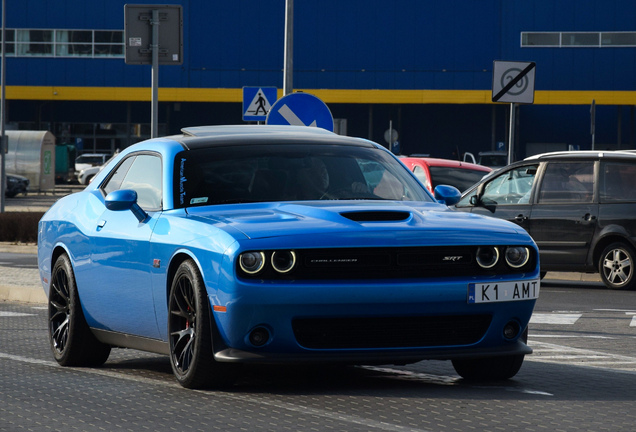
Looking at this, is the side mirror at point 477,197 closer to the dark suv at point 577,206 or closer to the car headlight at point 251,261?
the dark suv at point 577,206

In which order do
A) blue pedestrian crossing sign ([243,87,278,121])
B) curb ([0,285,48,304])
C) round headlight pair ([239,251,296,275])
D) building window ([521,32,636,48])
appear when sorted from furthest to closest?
building window ([521,32,636,48]) < blue pedestrian crossing sign ([243,87,278,121]) < curb ([0,285,48,304]) < round headlight pair ([239,251,296,275])

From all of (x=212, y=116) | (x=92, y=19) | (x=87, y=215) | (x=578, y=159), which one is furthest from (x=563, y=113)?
(x=87, y=215)

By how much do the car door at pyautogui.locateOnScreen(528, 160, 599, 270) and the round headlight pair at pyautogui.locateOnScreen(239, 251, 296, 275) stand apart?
9863mm

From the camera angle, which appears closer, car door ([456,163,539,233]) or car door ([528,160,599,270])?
car door ([528,160,599,270])

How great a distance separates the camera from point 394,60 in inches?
2594

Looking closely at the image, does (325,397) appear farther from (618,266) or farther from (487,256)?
(618,266)

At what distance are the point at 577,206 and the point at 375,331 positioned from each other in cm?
975

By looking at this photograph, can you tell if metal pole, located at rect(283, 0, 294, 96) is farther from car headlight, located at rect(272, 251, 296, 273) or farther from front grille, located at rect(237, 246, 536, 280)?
car headlight, located at rect(272, 251, 296, 273)

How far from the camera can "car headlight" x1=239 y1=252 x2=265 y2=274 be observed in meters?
6.20

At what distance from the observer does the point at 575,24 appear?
64.6 meters

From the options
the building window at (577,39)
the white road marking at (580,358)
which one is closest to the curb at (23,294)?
the white road marking at (580,358)

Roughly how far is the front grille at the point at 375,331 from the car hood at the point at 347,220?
0.42 metres

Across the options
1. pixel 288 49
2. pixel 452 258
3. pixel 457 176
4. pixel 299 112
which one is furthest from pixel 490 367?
pixel 288 49

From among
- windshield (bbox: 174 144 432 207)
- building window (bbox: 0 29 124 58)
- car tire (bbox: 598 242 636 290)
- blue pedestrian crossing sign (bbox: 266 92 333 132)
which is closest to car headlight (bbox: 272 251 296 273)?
windshield (bbox: 174 144 432 207)
